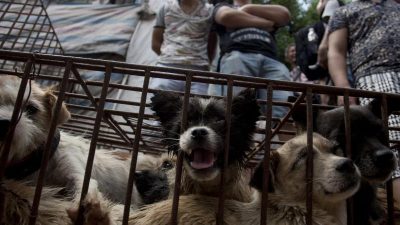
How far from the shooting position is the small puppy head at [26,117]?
208 centimetres

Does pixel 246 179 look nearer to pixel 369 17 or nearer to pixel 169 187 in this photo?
pixel 169 187

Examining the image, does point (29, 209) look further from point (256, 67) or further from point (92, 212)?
point (256, 67)

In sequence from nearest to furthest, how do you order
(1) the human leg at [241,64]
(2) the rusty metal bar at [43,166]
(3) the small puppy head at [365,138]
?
(2) the rusty metal bar at [43,166] → (3) the small puppy head at [365,138] → (1) the human leg at [241,64]

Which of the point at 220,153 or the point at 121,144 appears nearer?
the point at 220,153

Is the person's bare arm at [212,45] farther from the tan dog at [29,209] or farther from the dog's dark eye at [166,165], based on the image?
the tan dog at [29,209]

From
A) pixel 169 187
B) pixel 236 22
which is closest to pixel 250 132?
pixel 169 187

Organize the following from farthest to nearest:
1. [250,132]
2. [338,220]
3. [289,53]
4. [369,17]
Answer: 1. [289,53]
2. [369,17]
3. [250,132]
4. [338,220]

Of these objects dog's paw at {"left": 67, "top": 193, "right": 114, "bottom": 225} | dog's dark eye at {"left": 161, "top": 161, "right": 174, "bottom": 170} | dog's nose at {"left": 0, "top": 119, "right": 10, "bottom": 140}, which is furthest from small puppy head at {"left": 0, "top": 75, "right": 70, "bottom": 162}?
dog's dark eye at {"left": 161, "top": 161, "right": 174, "bottom": 170}

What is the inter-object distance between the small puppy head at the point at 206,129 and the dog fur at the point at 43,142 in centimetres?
47

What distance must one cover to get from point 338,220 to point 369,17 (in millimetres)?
1698

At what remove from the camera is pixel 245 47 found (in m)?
3.71

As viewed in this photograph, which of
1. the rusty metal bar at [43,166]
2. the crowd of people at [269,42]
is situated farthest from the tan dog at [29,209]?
the crowd of people at [269,42]

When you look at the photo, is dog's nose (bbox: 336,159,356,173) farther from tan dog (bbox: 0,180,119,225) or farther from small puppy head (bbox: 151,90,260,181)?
tan dog (bbox: 0,180,119,225)

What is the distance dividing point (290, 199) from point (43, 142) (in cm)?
127
